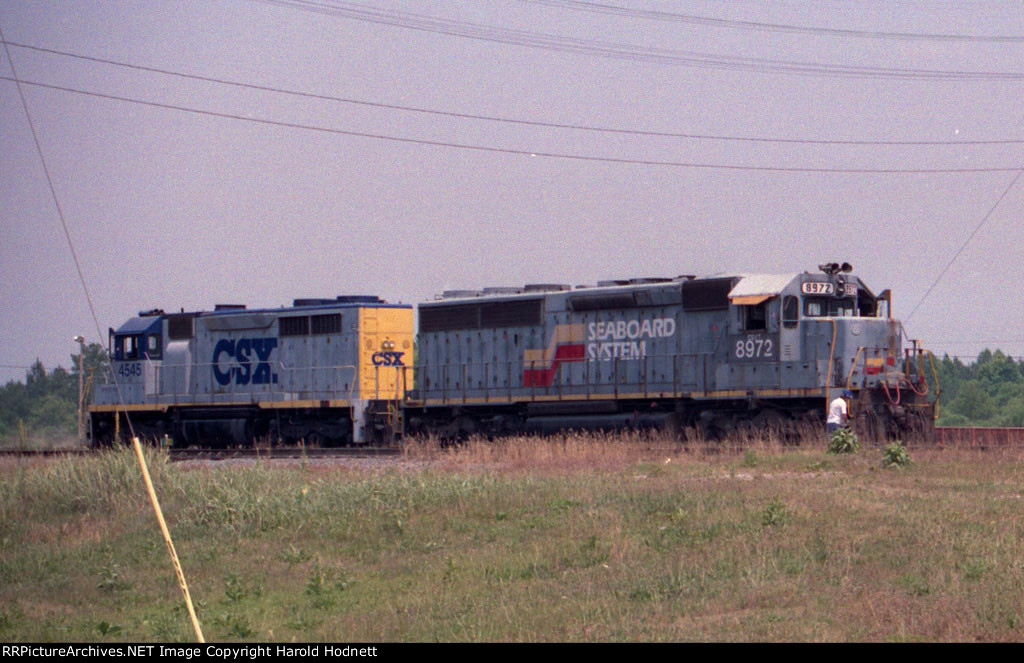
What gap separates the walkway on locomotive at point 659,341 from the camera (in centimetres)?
2202

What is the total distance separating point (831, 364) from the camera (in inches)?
843

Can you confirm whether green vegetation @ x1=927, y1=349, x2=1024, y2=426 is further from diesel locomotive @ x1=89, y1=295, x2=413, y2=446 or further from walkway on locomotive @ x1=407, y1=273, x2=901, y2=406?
diesel locomotive @ x1=89, y1=295, x2=413, y2=446

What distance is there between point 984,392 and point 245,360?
4121 centimetres

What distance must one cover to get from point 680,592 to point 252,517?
6683 mm

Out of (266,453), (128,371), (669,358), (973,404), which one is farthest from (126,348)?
(973,404)

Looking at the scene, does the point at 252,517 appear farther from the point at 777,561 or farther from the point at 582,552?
the point at 777,561

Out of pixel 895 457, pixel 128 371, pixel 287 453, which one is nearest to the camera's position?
pixel 895 457

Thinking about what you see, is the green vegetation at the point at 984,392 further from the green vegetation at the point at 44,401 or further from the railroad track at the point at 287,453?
the green vegetation at the point at 44,401

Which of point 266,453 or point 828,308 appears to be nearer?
point 828,308

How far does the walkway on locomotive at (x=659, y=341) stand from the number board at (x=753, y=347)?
23mm

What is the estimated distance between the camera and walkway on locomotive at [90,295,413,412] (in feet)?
93.8

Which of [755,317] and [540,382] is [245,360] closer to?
[540,382]

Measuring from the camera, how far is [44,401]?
70.1 m
